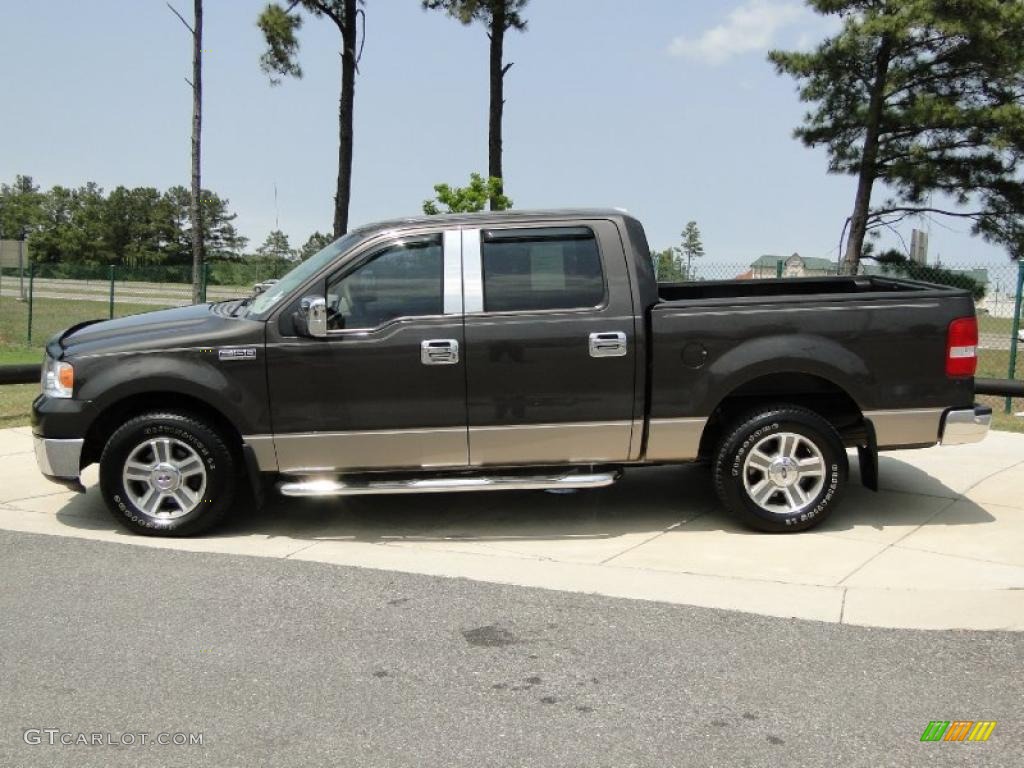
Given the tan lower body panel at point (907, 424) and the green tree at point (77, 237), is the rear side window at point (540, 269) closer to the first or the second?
the tan lower body panel at point (907, 424)

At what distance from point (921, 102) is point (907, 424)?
15.6m

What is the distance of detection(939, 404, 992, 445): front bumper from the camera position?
5.97 metres

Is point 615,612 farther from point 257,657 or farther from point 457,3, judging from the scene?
point 457,3

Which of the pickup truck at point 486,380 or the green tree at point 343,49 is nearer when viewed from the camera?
the pickup truck at point 486,380

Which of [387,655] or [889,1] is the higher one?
[889,1]

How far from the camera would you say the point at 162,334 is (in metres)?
5.98

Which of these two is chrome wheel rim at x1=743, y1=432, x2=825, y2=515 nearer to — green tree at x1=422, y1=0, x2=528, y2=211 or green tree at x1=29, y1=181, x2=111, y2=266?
green tree at x1=422, y1=0, x2=528, y2=211

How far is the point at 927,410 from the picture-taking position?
600 centimetres

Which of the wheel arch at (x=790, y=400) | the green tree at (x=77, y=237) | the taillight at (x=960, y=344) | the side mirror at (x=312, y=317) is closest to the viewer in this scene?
the side mirror at (x=312, y=317)

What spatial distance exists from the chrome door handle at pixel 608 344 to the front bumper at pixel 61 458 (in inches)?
124

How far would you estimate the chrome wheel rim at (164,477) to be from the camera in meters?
5.96

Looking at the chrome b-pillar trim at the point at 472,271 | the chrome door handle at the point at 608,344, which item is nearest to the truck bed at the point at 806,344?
the chrome door handle at the point at 608,344

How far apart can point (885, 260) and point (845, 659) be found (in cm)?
1836

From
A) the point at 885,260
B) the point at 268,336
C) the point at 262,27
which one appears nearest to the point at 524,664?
the point at 268,336
